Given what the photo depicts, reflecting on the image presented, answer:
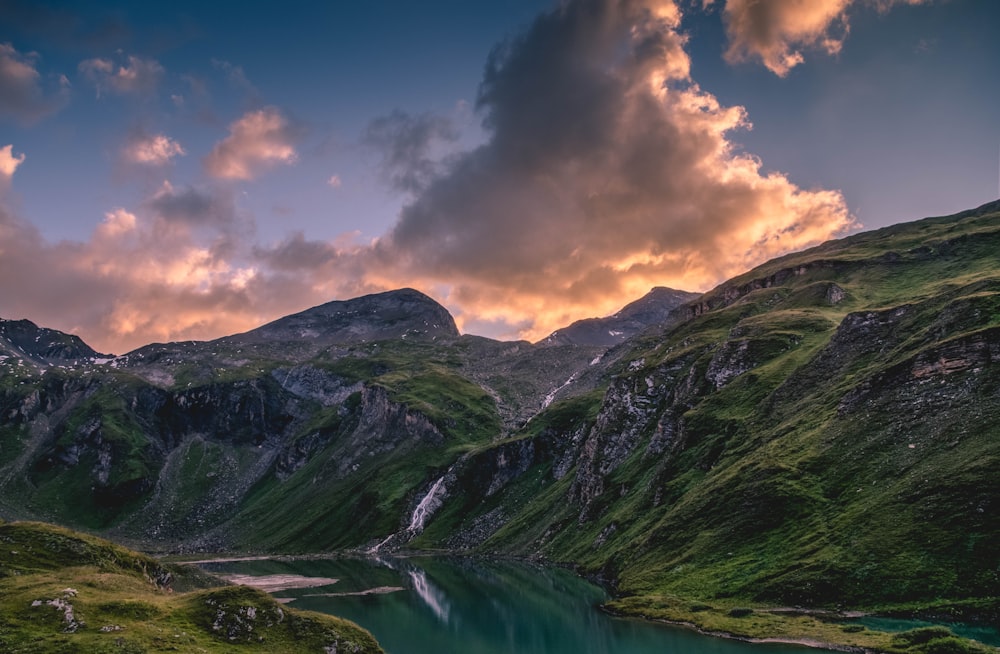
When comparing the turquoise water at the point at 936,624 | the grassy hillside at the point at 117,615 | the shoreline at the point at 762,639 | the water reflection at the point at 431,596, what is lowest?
the water reflection at the point at 431,596

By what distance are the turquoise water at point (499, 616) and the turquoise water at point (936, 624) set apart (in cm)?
958

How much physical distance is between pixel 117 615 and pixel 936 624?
70608 mm

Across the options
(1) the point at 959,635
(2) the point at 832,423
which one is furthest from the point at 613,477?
(1) the point at 959,635

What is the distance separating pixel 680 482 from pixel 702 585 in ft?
138

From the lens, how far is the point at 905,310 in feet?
433

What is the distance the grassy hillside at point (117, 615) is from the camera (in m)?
42.2

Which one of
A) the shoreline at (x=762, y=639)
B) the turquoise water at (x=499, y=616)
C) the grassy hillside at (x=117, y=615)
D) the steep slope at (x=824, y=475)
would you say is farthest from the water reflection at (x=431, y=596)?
the grassy hillside at (x=117, y=615)

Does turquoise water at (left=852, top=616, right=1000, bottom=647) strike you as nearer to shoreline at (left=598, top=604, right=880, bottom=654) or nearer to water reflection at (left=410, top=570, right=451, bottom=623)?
shoreline at (left=598, top=604, right=880, bottom=654)

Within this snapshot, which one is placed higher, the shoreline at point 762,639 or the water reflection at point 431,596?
the shoreline at point 762,639

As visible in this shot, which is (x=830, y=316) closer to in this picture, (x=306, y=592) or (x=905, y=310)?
(x=905, y=310)

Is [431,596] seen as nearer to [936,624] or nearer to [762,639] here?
[762,639]

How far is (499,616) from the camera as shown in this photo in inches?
3649

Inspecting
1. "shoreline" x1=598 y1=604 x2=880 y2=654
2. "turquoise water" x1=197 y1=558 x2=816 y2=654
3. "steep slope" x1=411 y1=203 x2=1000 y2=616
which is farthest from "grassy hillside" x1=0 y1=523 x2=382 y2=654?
"steep slope" x1=411 y1=203 x2=1000 y2=616

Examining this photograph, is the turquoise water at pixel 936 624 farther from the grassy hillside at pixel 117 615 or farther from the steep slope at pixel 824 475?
the grassy hillside at pixel 117 615
